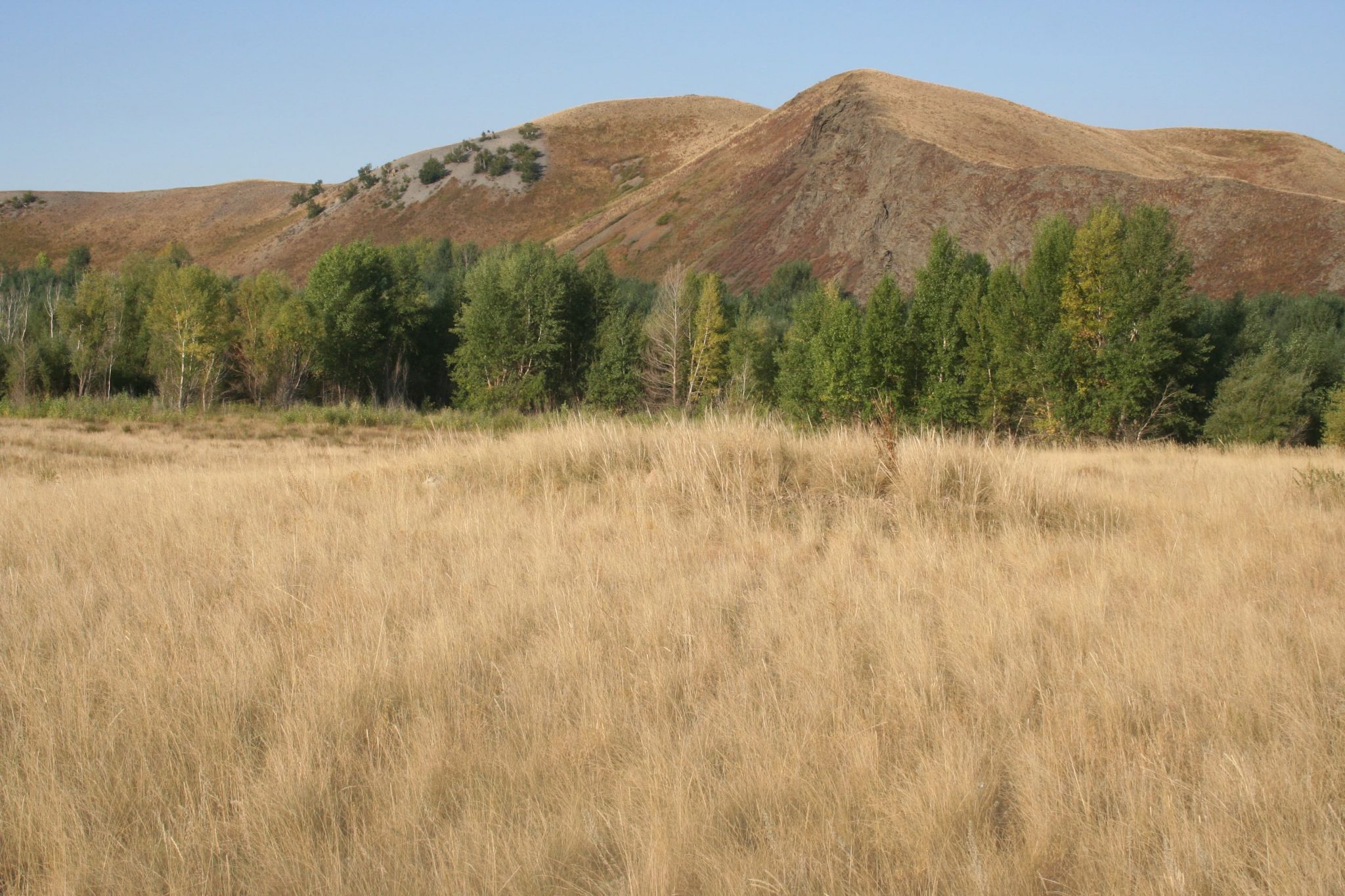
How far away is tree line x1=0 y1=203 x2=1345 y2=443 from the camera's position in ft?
107

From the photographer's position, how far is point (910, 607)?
4477 millimetres

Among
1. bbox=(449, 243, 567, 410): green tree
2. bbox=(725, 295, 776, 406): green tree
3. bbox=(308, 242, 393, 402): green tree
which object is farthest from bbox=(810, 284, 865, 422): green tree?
bbox=(308, 242, 393, 402): green tree

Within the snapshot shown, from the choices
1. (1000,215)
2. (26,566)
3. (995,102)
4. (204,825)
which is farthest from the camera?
(995,102)

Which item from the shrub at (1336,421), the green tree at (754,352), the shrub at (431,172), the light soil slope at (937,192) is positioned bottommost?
the shrub at (1336,421)

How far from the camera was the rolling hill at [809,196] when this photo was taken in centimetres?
5634

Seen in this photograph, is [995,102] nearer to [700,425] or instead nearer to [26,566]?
[700,425]

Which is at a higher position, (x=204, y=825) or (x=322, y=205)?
(x=322, y=205)

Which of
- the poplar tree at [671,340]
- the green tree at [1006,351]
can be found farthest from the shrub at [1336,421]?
the poplar tree at [671,340]

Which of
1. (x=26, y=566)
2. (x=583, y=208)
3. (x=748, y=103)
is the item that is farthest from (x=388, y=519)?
(x=748, y=103)

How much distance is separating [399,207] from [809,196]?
221 feet

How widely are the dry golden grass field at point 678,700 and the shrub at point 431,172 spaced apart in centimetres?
12592

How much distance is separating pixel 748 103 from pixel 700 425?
513 feet

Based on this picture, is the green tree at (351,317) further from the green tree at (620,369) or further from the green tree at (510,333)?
the green tree at (620,369)

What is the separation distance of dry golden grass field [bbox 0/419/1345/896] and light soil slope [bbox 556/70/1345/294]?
54.7m
